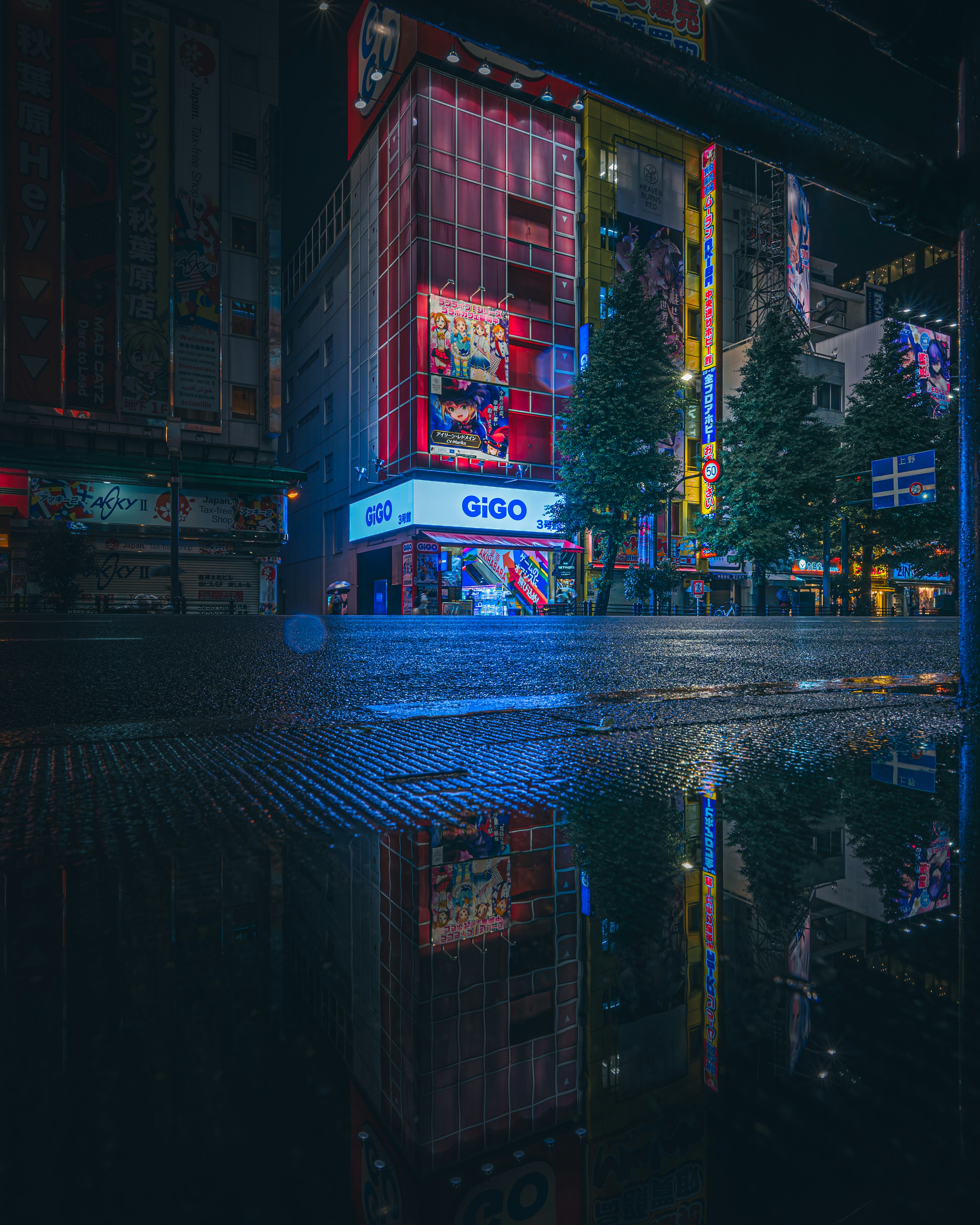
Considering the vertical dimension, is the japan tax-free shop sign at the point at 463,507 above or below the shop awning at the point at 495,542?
above

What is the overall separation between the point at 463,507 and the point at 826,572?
14961mm

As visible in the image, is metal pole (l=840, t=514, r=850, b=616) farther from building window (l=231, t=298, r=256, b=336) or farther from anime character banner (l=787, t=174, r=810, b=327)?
building window (l=231, t=298, r=256, b=336)

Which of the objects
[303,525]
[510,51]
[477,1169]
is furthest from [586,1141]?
[303,525]

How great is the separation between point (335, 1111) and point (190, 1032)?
0.13m

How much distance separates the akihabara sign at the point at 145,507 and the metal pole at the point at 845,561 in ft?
71.6

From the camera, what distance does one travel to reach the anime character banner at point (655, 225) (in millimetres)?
32094

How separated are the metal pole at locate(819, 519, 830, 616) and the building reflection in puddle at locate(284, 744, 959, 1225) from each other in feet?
95.6

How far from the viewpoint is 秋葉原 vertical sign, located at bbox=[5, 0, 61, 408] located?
21.3 m

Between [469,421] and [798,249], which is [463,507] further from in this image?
[798,249]

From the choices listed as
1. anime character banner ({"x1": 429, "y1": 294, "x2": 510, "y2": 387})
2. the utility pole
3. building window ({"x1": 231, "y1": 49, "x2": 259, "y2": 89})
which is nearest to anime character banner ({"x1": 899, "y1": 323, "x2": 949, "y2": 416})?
anime character banner ({"x1": 429, "y1": 294, "x2": 510, "y2": 387})

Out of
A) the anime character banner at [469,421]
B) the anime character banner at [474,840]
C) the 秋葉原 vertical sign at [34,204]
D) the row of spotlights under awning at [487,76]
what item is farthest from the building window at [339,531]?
the anime character banner at [474,840]

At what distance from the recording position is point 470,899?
0.75m

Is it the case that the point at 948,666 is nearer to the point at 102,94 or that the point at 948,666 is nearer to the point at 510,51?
the point at 510,51

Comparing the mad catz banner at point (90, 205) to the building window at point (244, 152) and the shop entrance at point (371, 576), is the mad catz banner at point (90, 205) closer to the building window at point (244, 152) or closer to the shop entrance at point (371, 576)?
the building window at point (244, 152)
